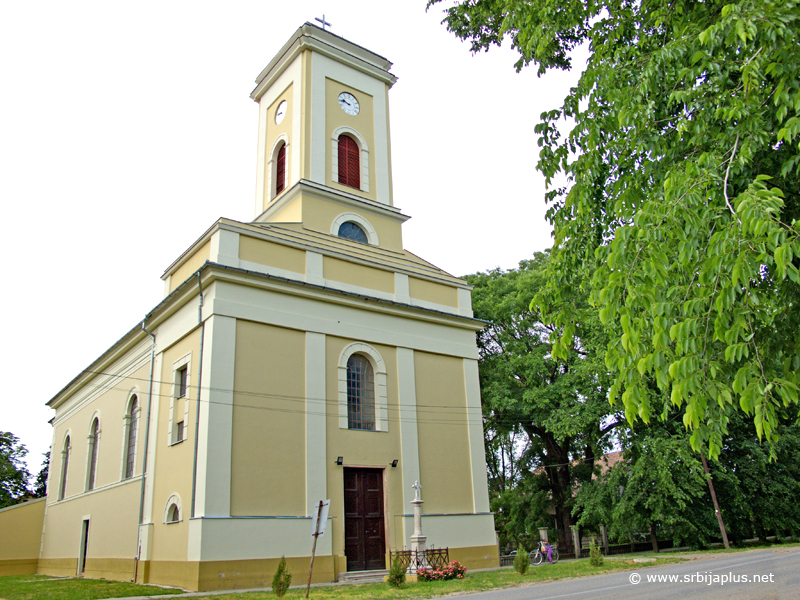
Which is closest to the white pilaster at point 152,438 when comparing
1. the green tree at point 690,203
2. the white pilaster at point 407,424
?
the white pilaster at point 407,424

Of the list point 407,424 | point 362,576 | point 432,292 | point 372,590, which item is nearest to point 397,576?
point 372,590

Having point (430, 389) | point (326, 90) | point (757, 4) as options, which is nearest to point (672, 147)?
point (757, 4)

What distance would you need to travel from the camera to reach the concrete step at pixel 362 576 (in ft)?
55.5

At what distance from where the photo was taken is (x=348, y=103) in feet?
83.7

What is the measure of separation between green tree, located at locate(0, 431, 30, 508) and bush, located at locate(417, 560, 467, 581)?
1515 inches

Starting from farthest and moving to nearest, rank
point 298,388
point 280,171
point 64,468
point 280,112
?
point 64,468, point 280,112, point 280,171, point 298,388

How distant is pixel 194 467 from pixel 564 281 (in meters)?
12.8

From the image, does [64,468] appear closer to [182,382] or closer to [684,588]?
[182,382]

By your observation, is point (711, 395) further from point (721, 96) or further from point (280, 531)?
point (280, 531)

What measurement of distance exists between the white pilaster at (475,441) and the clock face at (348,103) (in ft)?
36.1

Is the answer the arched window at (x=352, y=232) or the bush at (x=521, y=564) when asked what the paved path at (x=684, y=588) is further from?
the arched window at (x=352, y=232)

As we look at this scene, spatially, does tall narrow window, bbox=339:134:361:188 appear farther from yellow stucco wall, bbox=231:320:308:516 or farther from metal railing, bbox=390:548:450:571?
metal railing, bbox=390:548:450:571

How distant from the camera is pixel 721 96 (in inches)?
215

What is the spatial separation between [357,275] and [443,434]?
6038mm
